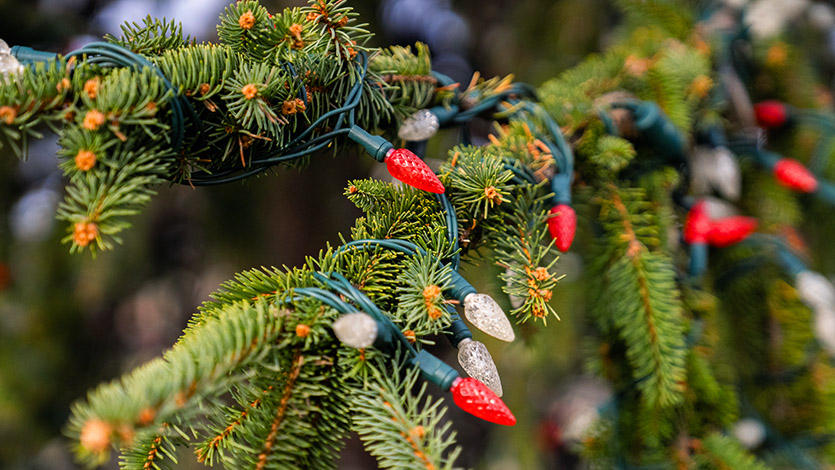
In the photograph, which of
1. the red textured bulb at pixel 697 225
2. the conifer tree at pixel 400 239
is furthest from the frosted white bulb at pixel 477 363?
the red textured bulb at pixel 697 225

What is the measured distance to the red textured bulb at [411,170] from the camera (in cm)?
38

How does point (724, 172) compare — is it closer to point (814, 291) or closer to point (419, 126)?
point (814, 291)

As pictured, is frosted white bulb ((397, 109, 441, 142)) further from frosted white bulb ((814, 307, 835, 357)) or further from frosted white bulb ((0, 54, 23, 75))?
frosted white bulb ((814, 307, 835, 357))

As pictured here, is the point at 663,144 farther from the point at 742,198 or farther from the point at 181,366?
the point at 181,366

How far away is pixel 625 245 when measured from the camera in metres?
0.59

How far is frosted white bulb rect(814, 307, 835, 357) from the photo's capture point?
28.0 inches

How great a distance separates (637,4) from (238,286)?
0.86 m

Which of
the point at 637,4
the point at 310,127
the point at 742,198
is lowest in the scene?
the point at 742,198

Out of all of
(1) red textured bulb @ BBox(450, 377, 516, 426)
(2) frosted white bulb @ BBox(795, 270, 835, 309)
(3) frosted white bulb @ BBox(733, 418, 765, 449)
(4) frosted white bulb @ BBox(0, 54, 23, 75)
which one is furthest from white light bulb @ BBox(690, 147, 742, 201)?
(4) frosted white bulb @ BBox(0, 54, 23, 75)

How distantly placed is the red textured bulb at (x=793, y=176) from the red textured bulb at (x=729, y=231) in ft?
0.40

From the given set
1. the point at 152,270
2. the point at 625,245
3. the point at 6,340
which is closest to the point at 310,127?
the point at 625,245

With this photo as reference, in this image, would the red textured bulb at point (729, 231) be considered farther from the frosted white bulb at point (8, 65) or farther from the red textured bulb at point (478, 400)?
the frosted white bulb at point (8, 65)

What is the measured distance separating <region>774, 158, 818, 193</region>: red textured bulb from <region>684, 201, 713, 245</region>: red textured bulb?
0.21 meters

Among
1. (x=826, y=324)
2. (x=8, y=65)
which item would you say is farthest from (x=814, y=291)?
(x=8, y=65)
